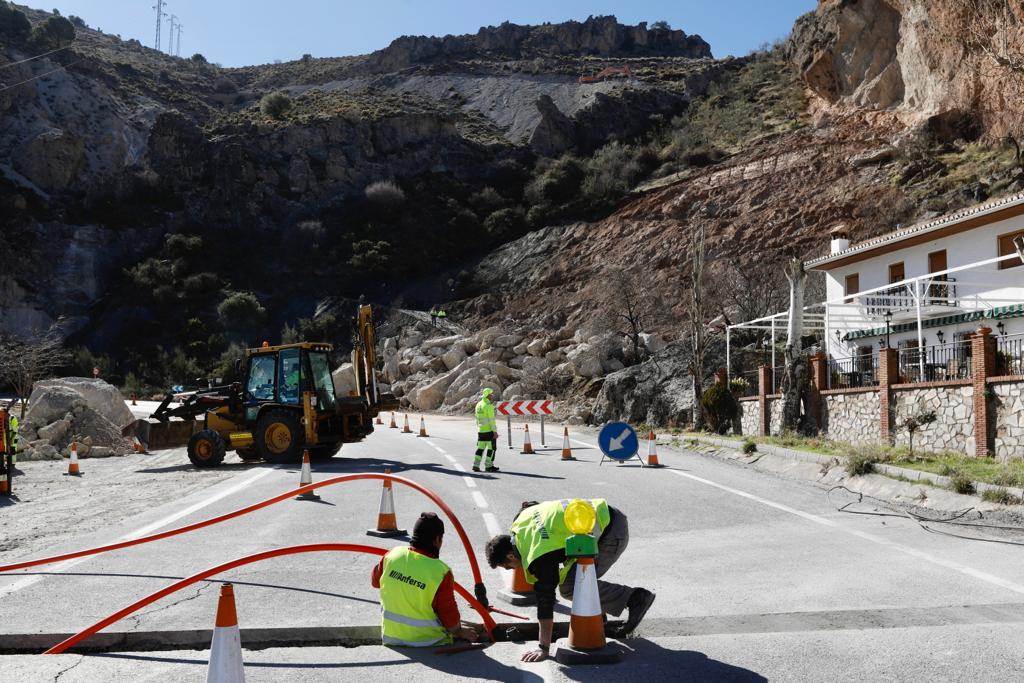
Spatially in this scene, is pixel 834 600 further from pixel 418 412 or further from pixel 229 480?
pixel 418 412

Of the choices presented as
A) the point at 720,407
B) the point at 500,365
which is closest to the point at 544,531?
the point at 720,407

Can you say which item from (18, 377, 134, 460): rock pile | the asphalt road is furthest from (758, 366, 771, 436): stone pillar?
(18, 377, 134, 460): rock pile

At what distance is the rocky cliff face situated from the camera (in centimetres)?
4603

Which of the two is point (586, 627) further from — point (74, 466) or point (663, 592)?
point (74, 466)

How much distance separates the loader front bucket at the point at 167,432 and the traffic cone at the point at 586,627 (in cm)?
1775

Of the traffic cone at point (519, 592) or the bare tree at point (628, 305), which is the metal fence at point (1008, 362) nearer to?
the traffic cone at point (519, 592)

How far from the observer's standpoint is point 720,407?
2831 cm

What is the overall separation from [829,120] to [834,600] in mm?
62766

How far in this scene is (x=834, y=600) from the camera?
627 centimetres

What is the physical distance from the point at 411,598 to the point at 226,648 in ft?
5.16

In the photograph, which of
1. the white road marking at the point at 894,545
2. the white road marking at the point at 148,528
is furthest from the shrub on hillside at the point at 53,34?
the white road marking at the point at 894,545

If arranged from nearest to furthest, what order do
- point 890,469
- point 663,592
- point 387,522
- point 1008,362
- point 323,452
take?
point 663,592, point 387,522, point 890,469, point 1008,362, point 323,452

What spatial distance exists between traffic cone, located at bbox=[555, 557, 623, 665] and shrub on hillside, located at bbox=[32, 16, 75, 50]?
320 ft

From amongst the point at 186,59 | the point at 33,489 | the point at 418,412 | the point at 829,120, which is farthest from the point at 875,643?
the point at 186,59
